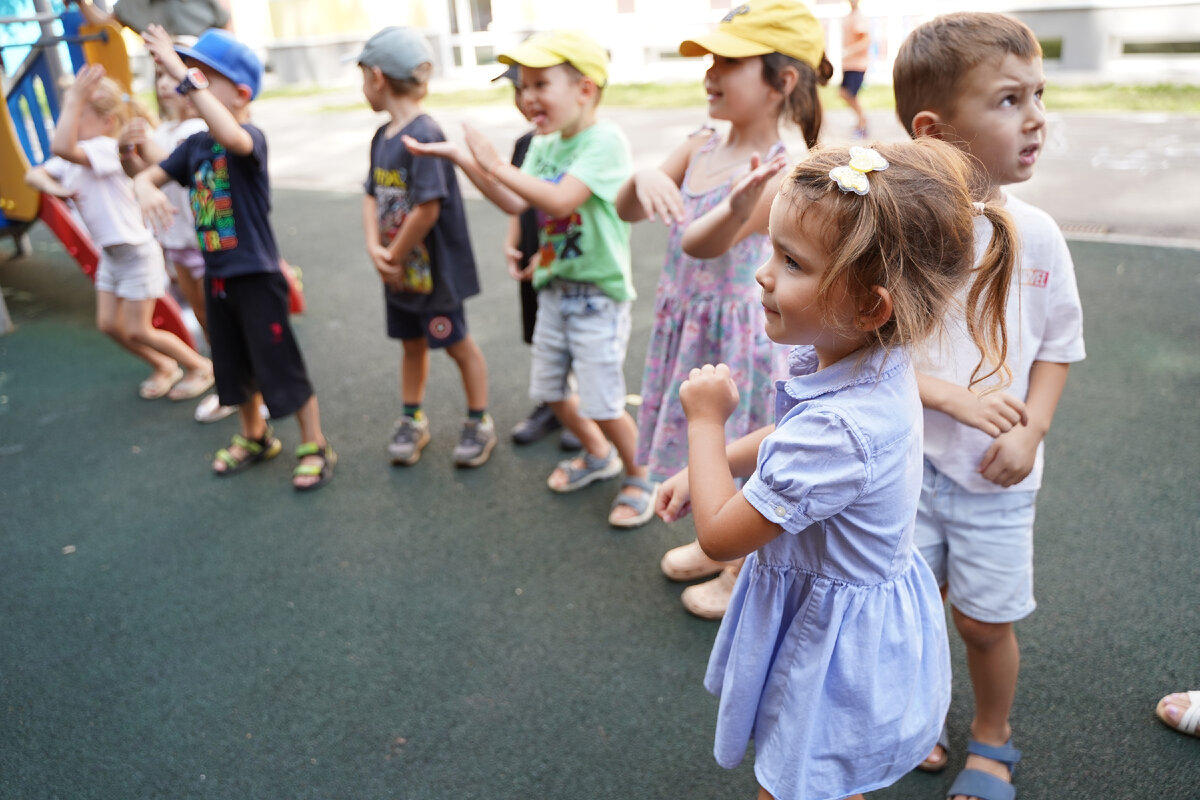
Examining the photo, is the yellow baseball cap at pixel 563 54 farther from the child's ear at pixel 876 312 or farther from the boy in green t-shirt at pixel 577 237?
the child's ear at pixel 876 312

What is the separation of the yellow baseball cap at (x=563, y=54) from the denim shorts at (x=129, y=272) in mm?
2167

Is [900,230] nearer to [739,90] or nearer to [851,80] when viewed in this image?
[739,90]

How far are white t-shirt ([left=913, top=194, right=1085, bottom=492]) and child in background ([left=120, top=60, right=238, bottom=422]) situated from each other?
280 cm

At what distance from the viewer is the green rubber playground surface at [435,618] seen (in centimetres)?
214

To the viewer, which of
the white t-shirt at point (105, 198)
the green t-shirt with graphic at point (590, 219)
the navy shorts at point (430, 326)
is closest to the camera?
the green t-shirt with graphic at point (590, 219)

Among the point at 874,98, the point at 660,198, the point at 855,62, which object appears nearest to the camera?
the point at 660,198

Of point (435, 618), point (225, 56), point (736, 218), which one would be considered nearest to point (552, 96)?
point (736, 218)

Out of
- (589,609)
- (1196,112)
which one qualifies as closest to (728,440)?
(589,609)

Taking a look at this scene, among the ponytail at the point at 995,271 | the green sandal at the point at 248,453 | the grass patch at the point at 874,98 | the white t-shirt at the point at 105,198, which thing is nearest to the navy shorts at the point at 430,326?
the green sandal at the point at 248,453

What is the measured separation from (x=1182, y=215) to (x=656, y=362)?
16.7ft

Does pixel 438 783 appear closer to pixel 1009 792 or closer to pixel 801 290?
pixel 1009 792

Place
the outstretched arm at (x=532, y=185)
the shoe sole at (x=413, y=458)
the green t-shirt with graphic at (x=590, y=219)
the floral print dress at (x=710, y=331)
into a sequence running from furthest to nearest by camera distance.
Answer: the shoe sole at (x=413, y=458) → the green t-shirt with graphic at (x=590, y=219) → the outstretched arm at (x=532, y=185) → the floral print dress at (x=710, y=331)

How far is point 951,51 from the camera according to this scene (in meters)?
1.74

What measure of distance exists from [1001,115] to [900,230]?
2.21 ft
